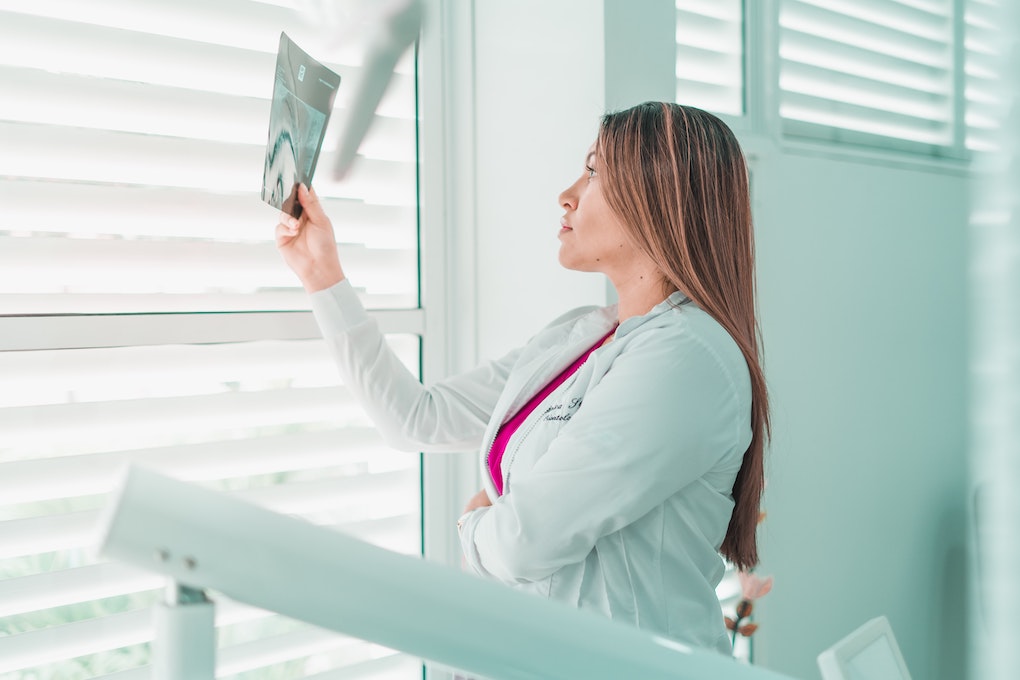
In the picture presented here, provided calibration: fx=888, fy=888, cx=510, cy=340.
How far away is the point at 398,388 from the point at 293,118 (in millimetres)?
439

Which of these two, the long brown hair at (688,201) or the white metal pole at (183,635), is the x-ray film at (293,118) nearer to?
the long brown hair at (688,201)

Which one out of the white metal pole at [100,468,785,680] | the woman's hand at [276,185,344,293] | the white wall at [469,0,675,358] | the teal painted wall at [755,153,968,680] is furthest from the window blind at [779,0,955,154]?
the white metal pole at [100,468,785,680]

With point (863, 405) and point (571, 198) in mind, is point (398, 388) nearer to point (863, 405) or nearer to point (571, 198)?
point (571, 198)

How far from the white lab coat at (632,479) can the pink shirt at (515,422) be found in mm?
13

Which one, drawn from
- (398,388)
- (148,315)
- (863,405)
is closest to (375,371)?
(398,388)

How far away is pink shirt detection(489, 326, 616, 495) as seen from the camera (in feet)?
4.24

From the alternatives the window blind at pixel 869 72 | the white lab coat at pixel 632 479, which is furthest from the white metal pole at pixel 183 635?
the window blind at pixel 869 72

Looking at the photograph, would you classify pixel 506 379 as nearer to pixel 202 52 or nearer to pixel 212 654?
pixel 202 52

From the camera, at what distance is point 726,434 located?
1.08 m

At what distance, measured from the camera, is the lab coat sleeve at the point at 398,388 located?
1.34 metres

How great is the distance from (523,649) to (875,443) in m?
2.19

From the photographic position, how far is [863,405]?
2.30m

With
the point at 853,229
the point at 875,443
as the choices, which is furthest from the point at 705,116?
the point at 875,443

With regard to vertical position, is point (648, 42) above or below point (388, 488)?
above
